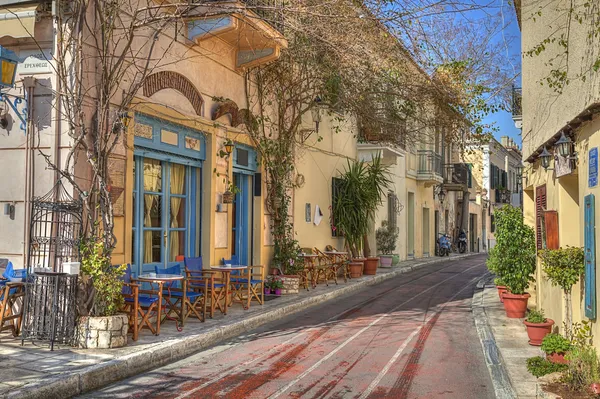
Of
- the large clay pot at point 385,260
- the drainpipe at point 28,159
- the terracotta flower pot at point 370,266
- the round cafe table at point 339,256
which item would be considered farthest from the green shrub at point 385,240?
the drainpipe at point 28,159

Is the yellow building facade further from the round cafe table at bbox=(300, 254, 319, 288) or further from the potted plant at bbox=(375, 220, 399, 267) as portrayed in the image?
the potted plant at bbox=(375, 220, 399, 267)

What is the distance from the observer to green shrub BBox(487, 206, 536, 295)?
1041 cm

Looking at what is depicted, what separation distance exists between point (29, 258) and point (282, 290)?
6.20 meters

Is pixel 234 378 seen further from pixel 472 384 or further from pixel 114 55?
pixel 114 55

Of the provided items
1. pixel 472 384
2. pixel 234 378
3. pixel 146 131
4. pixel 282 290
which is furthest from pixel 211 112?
pixel 472 384

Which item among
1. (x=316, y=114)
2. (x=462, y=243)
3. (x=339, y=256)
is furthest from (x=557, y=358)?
(x=462, y=243)

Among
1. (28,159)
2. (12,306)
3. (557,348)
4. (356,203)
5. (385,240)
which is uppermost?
(28,159)

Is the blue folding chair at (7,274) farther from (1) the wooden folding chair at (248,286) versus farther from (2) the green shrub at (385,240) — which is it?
(2) the green shrub at (385,240)

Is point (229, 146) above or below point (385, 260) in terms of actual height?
above

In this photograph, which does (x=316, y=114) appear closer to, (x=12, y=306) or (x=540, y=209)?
(x=540, y=209)

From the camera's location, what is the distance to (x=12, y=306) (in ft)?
26.1

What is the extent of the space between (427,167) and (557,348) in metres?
22.7

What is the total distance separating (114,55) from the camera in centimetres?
872

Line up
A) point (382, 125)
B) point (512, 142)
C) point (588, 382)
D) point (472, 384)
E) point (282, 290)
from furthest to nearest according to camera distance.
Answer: point (512, 142) < point (382, 125) < point (282, 290) < point (472, 384) < point (588, 382)
